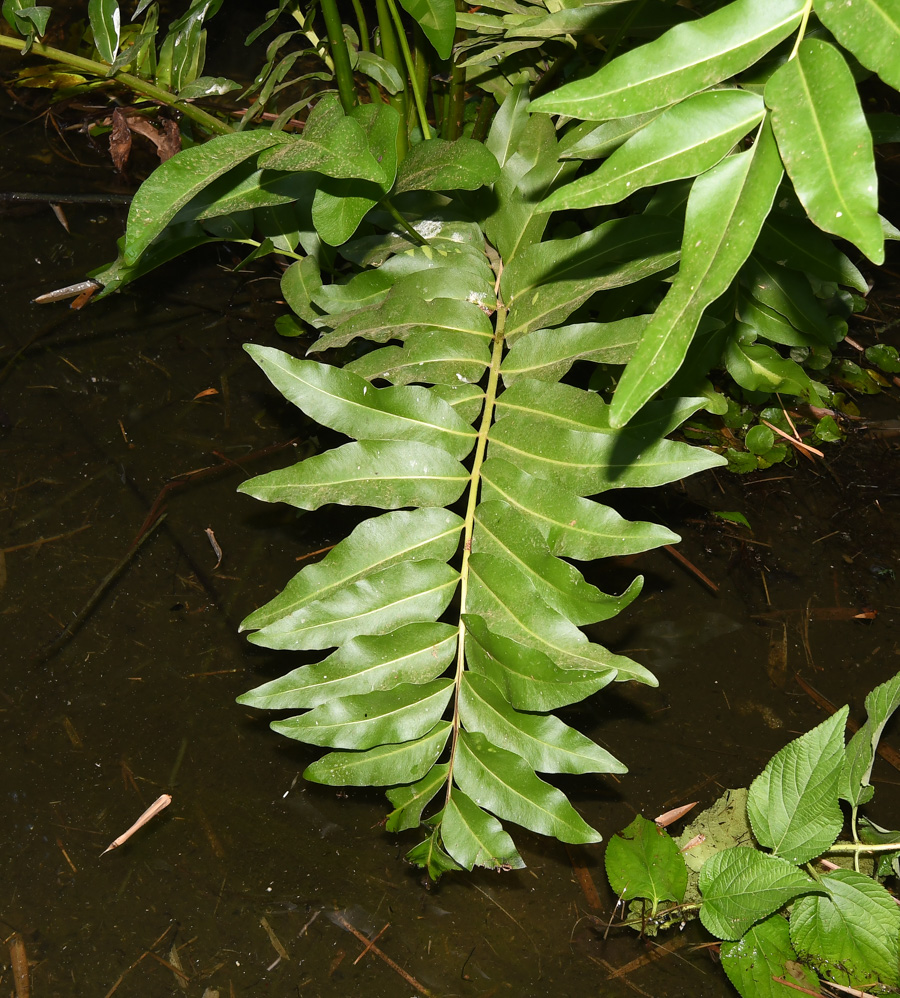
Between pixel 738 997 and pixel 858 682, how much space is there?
45cm

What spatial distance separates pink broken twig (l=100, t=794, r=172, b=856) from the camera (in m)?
1.07

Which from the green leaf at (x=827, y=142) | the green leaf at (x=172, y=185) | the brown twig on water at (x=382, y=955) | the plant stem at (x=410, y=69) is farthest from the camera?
the plant stem at (x=410, y=69)

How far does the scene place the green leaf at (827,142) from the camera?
1.77ft

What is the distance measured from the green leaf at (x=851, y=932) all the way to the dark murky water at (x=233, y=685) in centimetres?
13

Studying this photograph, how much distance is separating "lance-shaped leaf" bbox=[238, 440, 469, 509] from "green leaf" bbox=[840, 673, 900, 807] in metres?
0.58

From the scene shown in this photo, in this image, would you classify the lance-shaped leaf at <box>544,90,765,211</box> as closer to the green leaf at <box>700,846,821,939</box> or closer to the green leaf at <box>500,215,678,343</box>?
the green leaf at <box>500,215,678,343</box>

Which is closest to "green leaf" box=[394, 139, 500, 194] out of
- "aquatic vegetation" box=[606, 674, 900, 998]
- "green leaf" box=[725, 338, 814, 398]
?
"green leaf" box=[725, 338, 814, 398]

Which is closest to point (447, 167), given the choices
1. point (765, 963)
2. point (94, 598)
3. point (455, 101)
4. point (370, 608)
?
point (455, 101)

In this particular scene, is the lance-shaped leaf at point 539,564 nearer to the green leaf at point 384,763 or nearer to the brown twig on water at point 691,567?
the green leaf at point 384,763

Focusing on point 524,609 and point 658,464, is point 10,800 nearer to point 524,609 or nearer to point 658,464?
point 524,609

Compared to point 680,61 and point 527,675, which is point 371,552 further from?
point 680,61

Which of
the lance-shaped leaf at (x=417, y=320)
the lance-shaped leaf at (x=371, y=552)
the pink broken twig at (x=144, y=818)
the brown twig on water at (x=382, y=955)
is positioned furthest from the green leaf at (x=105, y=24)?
the brown twig on water at (x=382, y=955)

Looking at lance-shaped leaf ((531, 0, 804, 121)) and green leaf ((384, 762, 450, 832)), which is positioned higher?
lance-shaped leaf ((531, 0, 804, 121))

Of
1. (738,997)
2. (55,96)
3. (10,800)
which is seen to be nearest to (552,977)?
(738,997)
